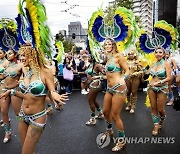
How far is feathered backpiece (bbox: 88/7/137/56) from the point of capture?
176 inches

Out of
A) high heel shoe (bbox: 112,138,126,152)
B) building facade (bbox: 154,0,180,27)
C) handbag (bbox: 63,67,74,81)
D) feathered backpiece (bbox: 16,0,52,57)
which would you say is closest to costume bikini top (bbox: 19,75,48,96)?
feathered backpiece (bbox: 16,0,52,57)

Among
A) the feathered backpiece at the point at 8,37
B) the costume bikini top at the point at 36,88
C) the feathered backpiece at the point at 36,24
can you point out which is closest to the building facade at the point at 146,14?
the feathered backpiece at the point at 8,37

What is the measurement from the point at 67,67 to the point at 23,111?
642cm

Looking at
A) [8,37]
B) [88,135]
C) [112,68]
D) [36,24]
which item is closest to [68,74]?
[88,135]

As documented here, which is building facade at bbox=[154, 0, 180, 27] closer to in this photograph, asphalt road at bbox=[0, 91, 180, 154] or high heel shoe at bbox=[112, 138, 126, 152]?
asphalt road at bbox=[0, 91, 180, 154]

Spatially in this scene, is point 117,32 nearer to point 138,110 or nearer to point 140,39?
point 140,39

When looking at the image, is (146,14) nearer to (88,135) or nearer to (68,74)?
(68,74)

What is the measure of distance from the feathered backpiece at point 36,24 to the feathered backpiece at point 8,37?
60.5 inches

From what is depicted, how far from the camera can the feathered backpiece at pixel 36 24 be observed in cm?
297

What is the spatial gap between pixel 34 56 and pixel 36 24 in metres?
0.36

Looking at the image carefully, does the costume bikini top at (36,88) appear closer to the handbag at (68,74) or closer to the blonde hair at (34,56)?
the blonde hair at (34,56)

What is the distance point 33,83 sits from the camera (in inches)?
118

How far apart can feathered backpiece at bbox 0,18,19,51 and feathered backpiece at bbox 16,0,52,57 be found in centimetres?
154

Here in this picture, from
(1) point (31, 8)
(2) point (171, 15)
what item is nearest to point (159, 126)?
(1) point (31, 8)
